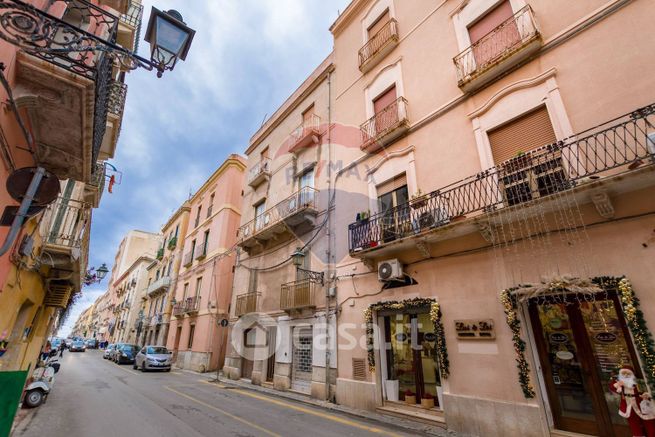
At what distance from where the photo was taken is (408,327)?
8.91 meters

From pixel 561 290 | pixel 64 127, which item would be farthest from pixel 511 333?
pixel 64 127

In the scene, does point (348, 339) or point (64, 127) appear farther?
point (348, 339)

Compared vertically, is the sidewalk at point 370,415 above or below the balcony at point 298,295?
below

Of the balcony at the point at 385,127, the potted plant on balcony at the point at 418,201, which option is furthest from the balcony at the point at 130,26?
the potted plant on balcony at the point at 418,201

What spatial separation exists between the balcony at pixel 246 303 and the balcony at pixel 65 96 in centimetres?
1058

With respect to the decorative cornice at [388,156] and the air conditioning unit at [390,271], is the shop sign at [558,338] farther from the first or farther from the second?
the decorative cornice at [388,156]

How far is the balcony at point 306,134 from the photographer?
46.8 ft

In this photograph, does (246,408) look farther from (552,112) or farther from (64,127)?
(552,112)

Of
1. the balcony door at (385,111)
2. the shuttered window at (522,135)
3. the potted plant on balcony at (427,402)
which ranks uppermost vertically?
the balcony door at (385,111)

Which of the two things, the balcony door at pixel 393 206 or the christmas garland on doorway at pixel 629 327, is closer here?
the christmas garland on doorway at pixel 629 327

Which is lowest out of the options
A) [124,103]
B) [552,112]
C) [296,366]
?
[296,366]

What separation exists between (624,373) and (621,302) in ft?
3.65

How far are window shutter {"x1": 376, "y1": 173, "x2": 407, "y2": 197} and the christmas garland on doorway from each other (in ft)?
14.9

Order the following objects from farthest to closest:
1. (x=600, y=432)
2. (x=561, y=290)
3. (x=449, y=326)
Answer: (x=449, y=326) < (x=561, y=290) < (x=600, y=432)
